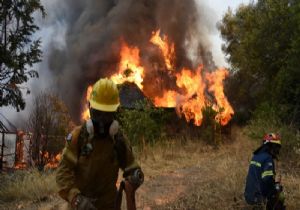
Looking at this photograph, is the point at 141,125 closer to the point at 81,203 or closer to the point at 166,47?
the point at 166,47

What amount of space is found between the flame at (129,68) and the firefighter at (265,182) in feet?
62.4

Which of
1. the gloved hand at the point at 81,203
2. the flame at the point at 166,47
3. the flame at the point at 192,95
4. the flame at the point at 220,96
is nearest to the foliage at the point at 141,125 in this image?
the flame at the point at 192,95

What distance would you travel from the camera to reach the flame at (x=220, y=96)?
2145 centimetres

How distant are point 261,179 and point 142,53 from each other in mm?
22180

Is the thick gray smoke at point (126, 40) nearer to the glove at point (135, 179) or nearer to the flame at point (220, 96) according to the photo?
the flame at point (220, 96)

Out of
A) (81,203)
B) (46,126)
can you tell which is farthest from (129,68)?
(81,203)

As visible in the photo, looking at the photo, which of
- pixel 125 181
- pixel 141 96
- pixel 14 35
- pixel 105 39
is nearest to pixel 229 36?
pixel 105 39

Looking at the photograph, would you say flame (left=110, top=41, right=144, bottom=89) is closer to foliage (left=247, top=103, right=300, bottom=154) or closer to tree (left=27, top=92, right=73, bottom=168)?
tree (left=27, top=92, right=73, bottom=168)

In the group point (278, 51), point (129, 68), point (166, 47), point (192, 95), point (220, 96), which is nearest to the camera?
point (278, 51)

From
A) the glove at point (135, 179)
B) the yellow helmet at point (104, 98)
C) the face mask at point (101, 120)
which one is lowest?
the glove at point (135, 179)

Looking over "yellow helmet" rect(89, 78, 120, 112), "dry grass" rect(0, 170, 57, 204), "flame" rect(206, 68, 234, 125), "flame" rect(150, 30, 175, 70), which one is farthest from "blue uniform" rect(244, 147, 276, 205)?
"flame" rect(150, 30, 175, 70)

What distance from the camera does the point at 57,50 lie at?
35.1 metres

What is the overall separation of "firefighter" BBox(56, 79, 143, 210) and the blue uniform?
9.00 feet

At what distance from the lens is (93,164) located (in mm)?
4102
